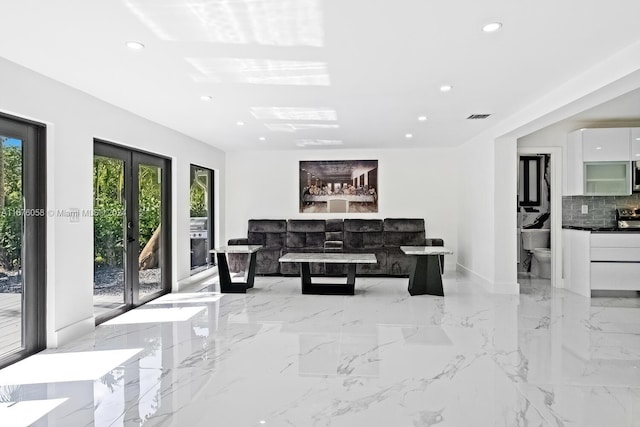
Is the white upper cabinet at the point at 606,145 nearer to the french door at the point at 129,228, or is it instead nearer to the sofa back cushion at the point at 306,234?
the sofa back cushion at the point at 306,234

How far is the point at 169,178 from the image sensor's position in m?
5.48

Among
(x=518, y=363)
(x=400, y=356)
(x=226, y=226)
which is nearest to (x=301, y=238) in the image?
(x=226, y=226)

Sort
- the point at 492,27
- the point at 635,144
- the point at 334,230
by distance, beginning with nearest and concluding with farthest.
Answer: the point at 492,27 → the point at 635,144 → the point at 334,230

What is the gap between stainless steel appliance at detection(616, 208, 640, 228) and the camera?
5.46 m

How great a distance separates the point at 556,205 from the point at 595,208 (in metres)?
0.56

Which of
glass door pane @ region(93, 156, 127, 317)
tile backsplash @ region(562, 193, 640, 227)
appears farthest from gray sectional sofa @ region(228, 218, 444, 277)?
glass door pane @ region(93, 156, 127, 317)

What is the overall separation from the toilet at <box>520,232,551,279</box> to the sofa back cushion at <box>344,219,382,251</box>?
249 centimetres

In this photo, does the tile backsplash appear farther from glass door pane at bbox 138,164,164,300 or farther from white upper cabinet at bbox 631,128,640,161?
glass door pane at bbox 138,164,164,300

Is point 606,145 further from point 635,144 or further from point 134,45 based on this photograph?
point 134,45

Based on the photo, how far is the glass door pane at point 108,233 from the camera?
407cm

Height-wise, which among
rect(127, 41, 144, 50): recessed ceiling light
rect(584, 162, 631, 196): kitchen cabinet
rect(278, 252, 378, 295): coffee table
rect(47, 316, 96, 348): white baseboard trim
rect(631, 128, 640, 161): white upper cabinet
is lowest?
rect(47, 316, 96, 348): white baseboard trim

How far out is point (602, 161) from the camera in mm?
5320

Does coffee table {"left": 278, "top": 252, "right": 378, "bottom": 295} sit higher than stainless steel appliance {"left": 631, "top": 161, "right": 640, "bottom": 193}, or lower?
lower

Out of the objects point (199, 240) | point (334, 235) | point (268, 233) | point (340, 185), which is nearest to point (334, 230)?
point (334, 235)
